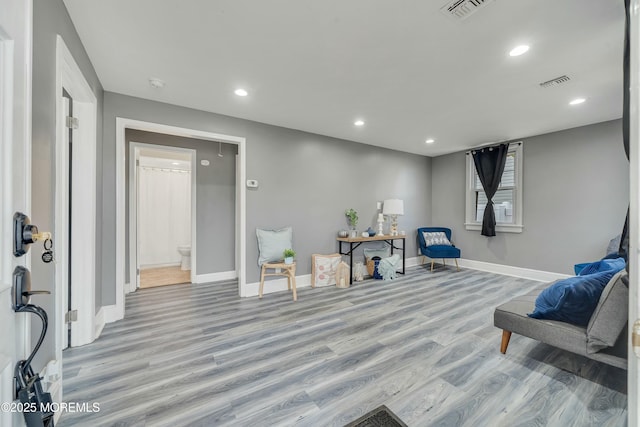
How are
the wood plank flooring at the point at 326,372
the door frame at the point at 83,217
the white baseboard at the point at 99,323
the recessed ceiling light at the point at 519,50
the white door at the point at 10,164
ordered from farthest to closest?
the white baseboard at the point at 99,323 → the door frame at the point at 83,217 → the recessed ceiling light at the point at 519,50 → the wood plank flooring at the point at 326,372 → the white door at the point at 10,164

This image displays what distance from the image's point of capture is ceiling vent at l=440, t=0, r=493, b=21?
161cm

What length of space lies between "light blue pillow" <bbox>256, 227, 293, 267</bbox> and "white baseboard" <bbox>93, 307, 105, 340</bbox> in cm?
170

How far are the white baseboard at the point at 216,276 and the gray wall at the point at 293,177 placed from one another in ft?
3.30

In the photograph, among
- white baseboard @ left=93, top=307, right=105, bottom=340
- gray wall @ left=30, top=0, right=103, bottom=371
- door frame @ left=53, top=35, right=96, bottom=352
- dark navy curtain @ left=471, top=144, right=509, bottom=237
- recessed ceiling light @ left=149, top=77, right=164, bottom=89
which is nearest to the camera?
gray wall @ left=30, top=0, right=103, bottom=371

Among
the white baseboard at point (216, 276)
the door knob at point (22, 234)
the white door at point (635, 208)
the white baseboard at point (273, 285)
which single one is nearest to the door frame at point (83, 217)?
the white baseboard at point (273, 285)

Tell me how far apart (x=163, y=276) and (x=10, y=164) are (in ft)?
15.0

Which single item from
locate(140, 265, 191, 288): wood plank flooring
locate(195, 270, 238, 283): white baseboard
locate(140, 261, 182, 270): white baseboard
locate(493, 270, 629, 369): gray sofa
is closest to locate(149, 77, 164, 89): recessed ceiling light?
locate(195, 270, 238, 283): white baseboard

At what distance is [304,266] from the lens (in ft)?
13.5

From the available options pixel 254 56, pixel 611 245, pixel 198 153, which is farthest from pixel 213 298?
pixel 611 245

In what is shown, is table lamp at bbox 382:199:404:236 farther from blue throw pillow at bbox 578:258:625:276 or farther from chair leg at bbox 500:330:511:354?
chair leg at bbox 500:330:511:354

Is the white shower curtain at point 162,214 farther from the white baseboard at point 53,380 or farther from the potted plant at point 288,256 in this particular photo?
the white baseboard at point 53,380

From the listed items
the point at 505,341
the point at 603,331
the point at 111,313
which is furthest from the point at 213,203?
the point at 603,331

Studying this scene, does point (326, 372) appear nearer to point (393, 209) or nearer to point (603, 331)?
point (603, 331)

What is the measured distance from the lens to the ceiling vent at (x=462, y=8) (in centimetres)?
161
